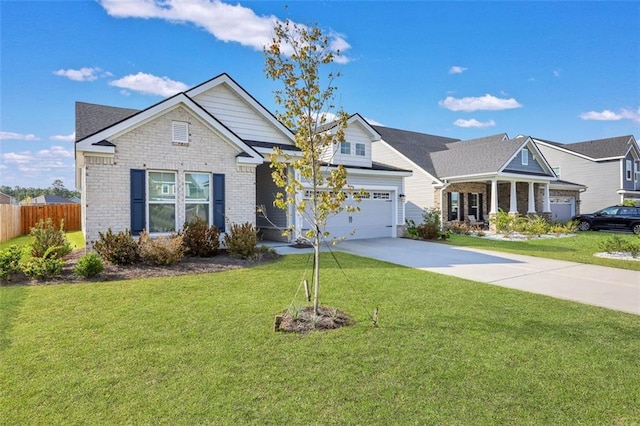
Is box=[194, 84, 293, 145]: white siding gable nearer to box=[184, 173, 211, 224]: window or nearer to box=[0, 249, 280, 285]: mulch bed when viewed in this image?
box=[184, 173, 211, 224]: window

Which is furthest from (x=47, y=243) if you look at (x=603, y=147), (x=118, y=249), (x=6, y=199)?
(x=6, y=199)

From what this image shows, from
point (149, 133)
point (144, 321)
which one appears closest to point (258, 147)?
point (149, 133)

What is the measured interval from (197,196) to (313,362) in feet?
28.7

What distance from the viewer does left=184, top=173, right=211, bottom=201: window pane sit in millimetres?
11172

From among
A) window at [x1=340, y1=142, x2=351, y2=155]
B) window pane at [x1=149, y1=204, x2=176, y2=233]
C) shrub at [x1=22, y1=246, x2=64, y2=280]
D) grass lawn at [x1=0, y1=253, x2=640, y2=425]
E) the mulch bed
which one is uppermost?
window at [x1=340, y1=142, x2=351, y2=155]

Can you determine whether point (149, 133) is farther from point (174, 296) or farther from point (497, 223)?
point (497, 223)

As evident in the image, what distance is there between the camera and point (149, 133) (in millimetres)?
10438

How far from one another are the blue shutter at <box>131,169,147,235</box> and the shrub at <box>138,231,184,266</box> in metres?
1.16

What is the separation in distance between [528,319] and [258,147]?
10888mm

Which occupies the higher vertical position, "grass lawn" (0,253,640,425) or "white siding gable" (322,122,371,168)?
"white siding gable" (322,122,371,168)

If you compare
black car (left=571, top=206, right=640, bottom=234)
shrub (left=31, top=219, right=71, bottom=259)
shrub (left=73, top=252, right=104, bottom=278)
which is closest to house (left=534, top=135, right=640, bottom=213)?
black car (left=571, top=206, right=640, bottom=234)

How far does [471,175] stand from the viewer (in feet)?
67.4

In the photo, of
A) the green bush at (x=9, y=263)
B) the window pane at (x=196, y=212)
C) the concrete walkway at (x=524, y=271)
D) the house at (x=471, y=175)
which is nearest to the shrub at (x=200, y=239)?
the window pane at (x=196, y=212)

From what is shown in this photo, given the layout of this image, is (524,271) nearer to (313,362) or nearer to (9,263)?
(313,362)
